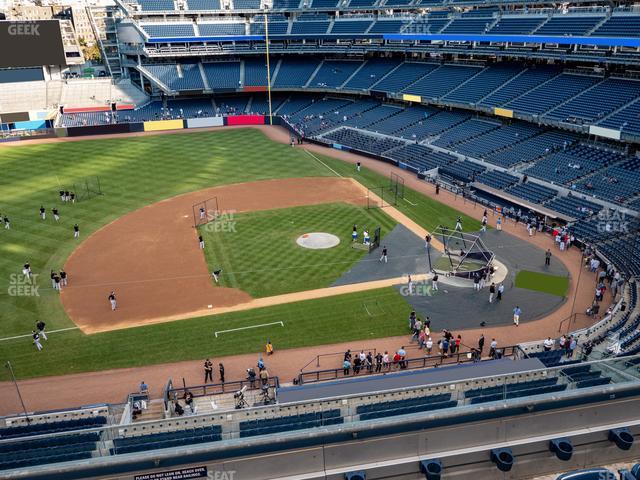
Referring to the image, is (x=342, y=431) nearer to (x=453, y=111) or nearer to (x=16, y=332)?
(x=16, y=332)

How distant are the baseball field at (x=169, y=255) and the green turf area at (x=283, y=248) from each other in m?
0.10

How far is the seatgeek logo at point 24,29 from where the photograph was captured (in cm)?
7631

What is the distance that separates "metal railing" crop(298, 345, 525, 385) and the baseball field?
2753 mm

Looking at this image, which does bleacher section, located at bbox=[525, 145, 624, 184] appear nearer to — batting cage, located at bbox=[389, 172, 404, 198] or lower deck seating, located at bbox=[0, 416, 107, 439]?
A: batting cage, located at bbox=[389, 172, 404, 198]

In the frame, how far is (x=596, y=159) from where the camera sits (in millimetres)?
45125

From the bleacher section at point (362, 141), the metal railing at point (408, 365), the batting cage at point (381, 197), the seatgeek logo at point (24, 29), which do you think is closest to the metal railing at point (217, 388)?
the metal railing at point (408, 365)

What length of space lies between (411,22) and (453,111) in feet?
58.2

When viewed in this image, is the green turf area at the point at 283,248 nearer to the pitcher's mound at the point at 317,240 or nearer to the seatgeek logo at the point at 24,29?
the pitcher's mound at the point at 317,240

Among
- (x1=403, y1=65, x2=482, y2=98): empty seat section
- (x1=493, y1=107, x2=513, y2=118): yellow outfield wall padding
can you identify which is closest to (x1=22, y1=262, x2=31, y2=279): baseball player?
(x1=493, y1=107, x2=513, y2=118): yellow outfield wall padding

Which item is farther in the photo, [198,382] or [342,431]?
[198,382]

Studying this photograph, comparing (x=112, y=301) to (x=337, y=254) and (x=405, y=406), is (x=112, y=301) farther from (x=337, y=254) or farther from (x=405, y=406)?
(x=405, y=406)

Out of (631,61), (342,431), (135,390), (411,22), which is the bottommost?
(135,390)

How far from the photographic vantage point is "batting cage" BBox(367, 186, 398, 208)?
1796 inches

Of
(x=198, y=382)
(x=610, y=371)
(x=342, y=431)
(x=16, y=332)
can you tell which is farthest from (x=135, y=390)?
(x=610, y=371)
